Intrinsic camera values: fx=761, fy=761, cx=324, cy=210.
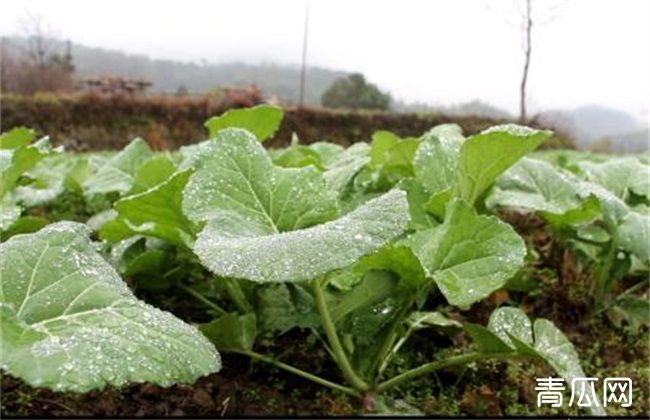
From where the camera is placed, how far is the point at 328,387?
152 cm

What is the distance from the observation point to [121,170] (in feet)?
7.57

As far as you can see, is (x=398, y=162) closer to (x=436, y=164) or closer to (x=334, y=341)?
(x=436, y=164)

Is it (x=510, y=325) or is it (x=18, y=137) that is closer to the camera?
(x=510, y=325)

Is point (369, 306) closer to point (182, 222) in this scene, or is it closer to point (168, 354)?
point (182, 222)

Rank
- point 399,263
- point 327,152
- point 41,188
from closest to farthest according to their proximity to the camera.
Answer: point 399,263, point 327,152, point 41,188

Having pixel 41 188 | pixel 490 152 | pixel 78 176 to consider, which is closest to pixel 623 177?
pixel 490 152

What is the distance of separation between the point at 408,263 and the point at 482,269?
0.46 ft

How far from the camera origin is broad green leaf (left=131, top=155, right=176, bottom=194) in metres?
1.87

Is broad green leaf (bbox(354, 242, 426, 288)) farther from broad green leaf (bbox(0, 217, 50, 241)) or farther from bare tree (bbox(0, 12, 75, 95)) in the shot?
bare tree (bbox(0, 12, 75, 95))

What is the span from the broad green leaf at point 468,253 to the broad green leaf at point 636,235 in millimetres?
489

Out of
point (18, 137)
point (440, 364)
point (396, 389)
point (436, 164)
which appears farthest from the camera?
point (18, 137)

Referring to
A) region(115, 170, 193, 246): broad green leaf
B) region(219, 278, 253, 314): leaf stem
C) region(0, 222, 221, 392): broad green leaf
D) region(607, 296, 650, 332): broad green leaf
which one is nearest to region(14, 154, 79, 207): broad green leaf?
region(115, 170, 193, 246): broad green leaf

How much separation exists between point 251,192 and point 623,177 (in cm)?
124

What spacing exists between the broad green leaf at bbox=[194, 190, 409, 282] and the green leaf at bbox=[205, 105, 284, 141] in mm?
860
